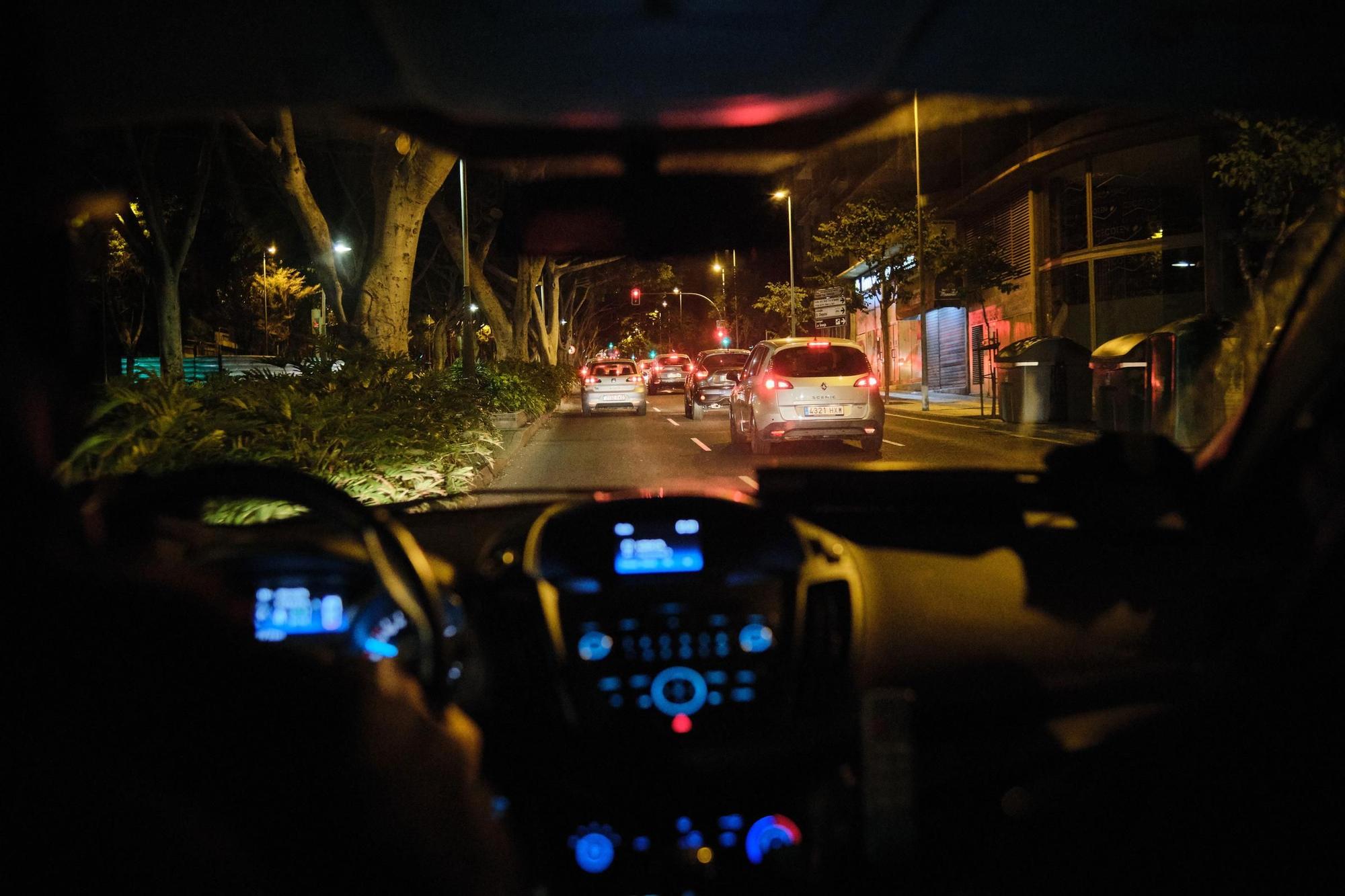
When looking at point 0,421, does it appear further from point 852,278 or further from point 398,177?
point 852,278

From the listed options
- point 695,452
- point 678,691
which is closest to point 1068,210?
point 695,452

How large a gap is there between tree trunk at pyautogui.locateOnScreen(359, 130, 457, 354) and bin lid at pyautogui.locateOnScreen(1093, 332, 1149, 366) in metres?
8.84

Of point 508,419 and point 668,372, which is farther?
point 668,372

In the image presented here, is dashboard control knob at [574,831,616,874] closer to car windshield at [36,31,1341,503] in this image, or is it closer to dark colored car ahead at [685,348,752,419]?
car windshield at [36,31,1341,503]

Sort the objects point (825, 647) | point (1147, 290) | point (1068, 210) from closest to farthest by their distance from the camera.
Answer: point (825, 647) < point (1147, 290) < point (1068, 210)

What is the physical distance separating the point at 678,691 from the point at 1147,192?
3097 centimetres

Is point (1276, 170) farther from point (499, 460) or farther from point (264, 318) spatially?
point (264, 318)

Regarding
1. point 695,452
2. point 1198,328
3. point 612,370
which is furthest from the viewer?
point 612,370

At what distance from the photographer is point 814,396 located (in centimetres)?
1537

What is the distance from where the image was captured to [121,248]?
43.2 metres

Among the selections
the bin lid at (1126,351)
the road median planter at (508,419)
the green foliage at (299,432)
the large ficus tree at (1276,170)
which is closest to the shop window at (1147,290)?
the large ficus tree at (1276,170)

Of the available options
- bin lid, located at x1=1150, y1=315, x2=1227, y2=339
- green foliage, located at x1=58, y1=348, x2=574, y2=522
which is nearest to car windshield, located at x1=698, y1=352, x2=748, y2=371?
bin lid, located at x1=1150, y1=315, x2=1227, y2=339

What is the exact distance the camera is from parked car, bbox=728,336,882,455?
15227 millimetres

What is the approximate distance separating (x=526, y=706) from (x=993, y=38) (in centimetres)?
213
